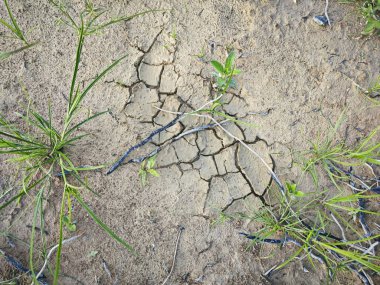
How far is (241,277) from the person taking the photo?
219cm

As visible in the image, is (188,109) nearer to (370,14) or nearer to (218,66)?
(218,66)

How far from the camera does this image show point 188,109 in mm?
2287

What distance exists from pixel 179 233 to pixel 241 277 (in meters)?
0.47

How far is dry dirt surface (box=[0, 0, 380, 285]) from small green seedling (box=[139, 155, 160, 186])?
0.04 meters

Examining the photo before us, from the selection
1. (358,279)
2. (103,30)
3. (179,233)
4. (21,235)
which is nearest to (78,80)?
(103,30)

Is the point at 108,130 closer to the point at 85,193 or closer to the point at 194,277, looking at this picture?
the point at 85,193

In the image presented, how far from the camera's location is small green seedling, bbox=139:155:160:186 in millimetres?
2182

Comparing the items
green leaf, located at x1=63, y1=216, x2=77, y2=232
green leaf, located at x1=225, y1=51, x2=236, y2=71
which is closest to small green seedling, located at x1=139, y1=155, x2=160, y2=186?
green leaf, located at x1=63, y1=216, x2=77, y2=232

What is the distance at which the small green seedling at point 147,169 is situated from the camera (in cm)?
218

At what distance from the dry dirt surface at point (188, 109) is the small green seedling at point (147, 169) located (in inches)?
1.5

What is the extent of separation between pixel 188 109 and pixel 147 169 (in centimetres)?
46

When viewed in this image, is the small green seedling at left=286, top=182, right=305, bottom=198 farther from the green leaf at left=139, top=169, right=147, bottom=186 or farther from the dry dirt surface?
the green leaf at left=139, top=169, right=147, bottom=186

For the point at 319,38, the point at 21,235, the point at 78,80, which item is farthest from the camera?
the point at 319,38

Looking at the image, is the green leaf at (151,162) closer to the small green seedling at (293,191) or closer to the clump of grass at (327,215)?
the clump of grass at (327,215)
